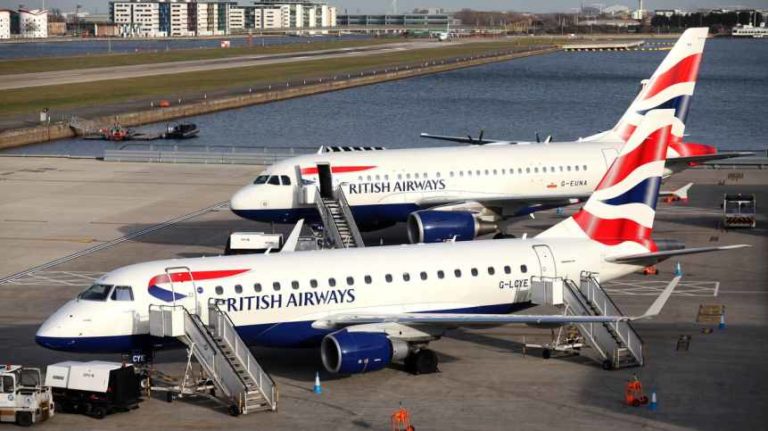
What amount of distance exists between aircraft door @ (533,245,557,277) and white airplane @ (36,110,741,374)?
44mm

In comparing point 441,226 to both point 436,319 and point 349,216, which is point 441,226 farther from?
point 436,319

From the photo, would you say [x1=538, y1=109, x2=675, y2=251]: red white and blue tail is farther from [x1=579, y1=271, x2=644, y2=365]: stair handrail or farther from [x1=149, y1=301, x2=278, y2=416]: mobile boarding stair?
[x1=149, y1=301, x2=278, y2=416]: mobile boarding stair

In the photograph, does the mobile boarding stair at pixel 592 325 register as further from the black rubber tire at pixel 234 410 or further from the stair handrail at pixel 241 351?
the black rubber tire at pixel 234 410

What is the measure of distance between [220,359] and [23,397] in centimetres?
526

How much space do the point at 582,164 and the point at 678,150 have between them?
4917 millimetres

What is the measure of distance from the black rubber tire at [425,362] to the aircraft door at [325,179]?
2163cm

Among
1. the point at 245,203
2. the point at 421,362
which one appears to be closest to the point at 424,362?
the point at 421,362

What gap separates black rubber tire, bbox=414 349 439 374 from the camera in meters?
38.8

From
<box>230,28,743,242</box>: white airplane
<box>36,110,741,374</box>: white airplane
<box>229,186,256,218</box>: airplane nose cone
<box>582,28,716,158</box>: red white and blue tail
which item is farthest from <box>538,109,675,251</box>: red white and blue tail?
<box>229,186,256,218</box>: airplane nose cone

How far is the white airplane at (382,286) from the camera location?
36562mm

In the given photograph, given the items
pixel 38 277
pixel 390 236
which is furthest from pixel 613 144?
pixel 38 277

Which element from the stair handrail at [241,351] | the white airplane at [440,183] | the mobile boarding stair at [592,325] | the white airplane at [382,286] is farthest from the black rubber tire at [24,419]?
the white airplane at [440,183]

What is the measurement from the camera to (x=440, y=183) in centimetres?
6181

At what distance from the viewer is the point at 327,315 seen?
126ft
